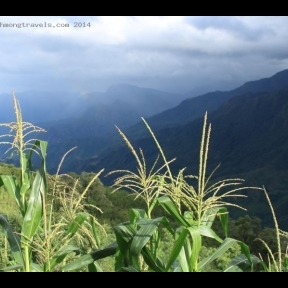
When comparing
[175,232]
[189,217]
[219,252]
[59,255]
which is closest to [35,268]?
[59,255]

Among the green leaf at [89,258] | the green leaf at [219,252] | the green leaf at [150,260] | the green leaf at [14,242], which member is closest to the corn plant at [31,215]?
the green leaf at [14,242]

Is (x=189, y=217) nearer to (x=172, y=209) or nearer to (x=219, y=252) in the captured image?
(x=172, y=209)

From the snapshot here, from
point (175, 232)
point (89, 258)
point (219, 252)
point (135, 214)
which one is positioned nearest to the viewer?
point (89, 258)

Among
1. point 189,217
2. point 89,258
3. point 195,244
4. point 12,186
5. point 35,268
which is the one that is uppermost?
point 12,186

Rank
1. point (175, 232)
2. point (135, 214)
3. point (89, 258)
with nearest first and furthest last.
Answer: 1. point (89, 258)
2. point (175, 232)
3. point (135, 214)

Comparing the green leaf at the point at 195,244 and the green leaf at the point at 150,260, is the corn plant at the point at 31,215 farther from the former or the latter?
the green leaf at the point at 195,244

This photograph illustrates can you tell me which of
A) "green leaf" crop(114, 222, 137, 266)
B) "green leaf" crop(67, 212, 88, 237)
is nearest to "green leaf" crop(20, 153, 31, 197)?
"green leaf" crop(67, 212, 88, 237)

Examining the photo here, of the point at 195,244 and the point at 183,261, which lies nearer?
the point at 195,244

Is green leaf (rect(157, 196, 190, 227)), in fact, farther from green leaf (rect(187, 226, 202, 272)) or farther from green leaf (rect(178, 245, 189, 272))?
green leaf (rect(178, 245, 189, 272))

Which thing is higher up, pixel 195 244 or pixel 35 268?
pixel 195 244

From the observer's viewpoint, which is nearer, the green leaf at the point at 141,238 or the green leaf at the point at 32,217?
the green leaf at the point at 141,238
